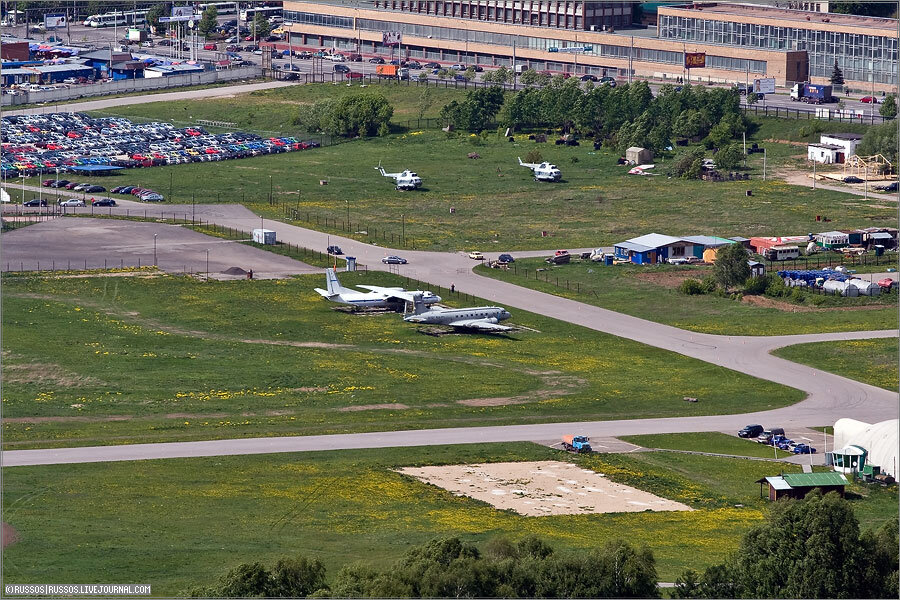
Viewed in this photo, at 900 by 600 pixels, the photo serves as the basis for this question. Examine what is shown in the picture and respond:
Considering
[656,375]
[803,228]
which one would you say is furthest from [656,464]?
[803,228]

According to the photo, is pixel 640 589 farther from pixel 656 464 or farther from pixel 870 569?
pixel 656 464

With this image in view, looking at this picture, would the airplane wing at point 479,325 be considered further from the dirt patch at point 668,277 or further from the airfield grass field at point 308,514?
the airfield grass field at point 308,514

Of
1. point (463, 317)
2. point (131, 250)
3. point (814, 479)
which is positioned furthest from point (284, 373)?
point (131, 250)

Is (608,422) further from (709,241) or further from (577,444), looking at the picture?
(709,241)

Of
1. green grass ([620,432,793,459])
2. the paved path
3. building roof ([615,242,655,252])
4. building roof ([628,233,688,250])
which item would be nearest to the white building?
green grass ([620,432,793,459])

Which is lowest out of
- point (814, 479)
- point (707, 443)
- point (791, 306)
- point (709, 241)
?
point (707, 443)

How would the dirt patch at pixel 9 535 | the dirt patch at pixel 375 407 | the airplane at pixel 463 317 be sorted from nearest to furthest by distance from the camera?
the dirt patch at pixel 9 535
the dirt patch at pixel 375 407
the airplane at pixel 463 317

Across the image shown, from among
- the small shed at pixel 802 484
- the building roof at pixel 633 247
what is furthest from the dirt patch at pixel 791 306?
the small shed at pixel 802 484
